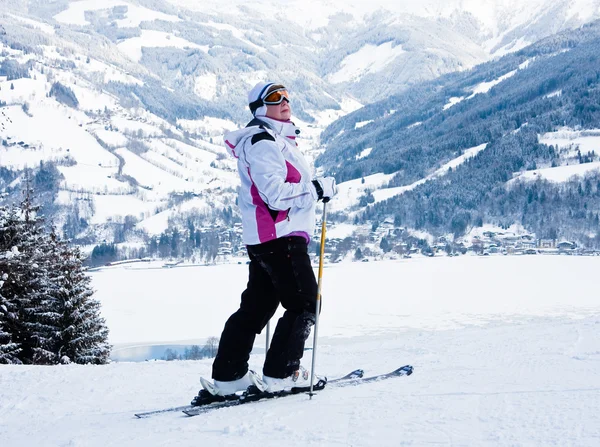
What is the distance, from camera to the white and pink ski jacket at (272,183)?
12.5 feet

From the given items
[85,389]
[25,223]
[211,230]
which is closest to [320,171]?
[211,230]

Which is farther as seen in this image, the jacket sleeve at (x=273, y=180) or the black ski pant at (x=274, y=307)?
the black ski pant at (x=274, y=307)

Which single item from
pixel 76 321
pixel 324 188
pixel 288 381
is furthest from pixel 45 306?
pixel 324 188

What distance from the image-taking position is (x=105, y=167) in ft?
507

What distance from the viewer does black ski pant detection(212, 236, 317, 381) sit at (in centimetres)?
390

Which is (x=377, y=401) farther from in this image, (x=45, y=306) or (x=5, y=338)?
(x=45, y=306)

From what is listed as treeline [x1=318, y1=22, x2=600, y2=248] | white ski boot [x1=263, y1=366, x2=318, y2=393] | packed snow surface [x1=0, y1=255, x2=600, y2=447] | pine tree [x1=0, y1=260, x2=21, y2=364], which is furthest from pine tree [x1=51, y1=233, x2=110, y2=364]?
treeline [x1=318, y1=22, x2=600, y2=248]

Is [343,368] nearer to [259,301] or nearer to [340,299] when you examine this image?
[259,301]

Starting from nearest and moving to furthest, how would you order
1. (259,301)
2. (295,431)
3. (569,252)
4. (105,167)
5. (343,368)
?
(295,431)
(259,301)
(343,368)
(569,252)
(105,167)

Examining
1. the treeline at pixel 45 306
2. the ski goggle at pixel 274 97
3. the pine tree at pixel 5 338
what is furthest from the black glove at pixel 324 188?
the treeline at pixel 45 306

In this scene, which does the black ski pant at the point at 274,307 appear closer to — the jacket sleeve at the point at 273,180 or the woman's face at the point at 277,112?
the jacket sleeve at the point at 273,180

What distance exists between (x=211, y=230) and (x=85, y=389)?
113 m

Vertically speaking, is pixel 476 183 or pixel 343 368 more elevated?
pixel 476 183

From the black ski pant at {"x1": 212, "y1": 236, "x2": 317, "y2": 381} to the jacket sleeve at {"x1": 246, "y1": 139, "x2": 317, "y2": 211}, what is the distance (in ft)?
0.76
